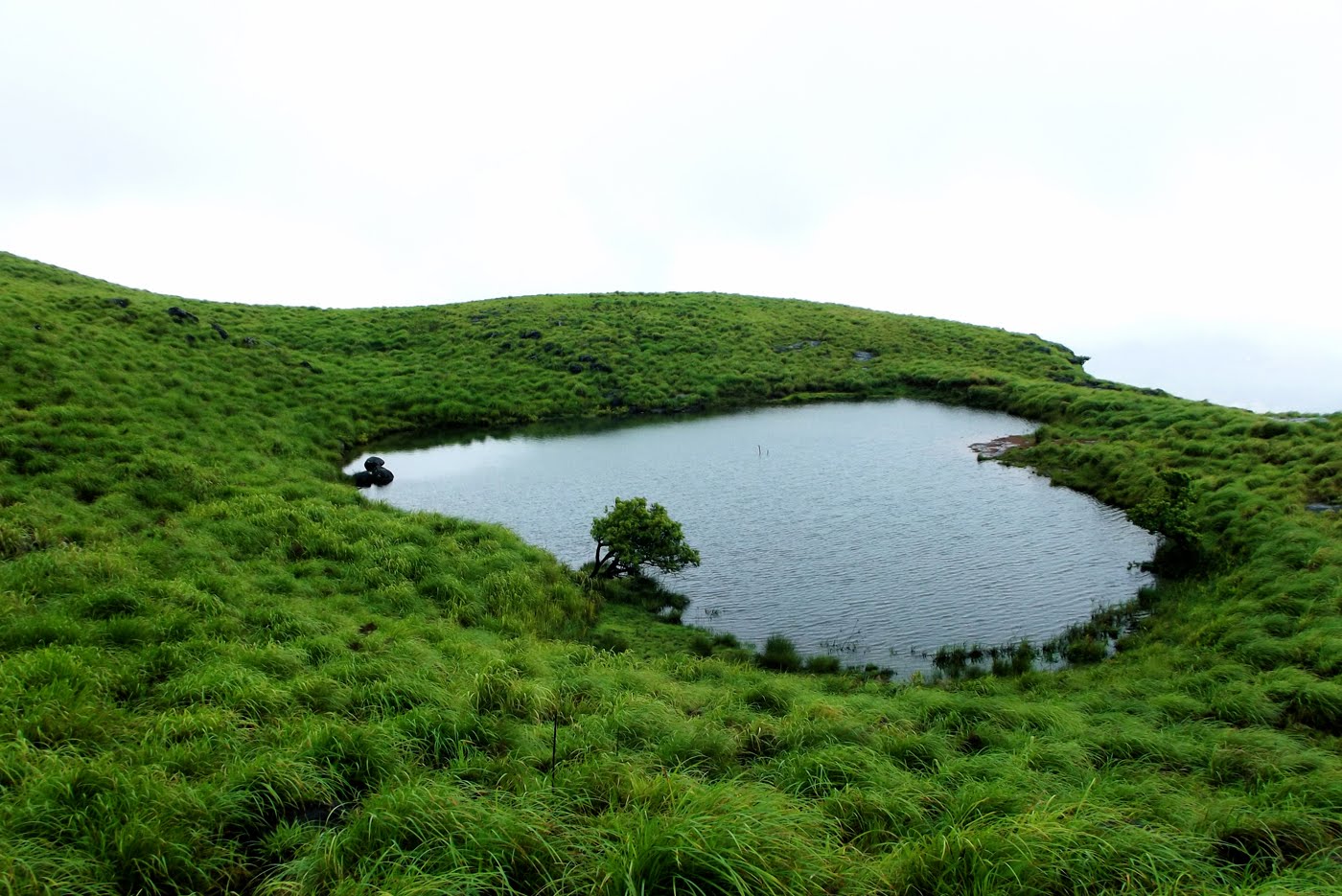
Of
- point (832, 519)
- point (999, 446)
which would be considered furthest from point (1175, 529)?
point (999, 446)

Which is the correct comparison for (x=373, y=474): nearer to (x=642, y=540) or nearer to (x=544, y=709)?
(x=642, y=540)

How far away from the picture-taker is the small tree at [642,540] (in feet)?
66.7

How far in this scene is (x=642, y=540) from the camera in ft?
67.1

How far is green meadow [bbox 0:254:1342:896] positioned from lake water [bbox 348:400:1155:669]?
147 centimetres

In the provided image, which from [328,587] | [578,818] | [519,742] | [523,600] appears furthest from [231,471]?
[578,818]

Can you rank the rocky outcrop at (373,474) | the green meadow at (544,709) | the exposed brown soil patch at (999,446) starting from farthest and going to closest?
1. the exposed brown soil patch at (999,446)
2. the rocky outcrop at (373,474)
3. the green meadow at (544,709)

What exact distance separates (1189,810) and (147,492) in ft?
80.9

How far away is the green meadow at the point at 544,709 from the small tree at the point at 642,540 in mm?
1068

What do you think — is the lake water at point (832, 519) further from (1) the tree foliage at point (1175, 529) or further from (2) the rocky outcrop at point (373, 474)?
(1) the tree foliage at point (1175, 529)

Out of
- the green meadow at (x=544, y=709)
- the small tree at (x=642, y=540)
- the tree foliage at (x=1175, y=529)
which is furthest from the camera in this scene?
the small tree at (x=642, y=540)

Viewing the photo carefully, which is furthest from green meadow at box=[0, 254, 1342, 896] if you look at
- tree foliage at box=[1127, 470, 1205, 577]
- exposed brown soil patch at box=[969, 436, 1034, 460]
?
exposed brown soil patch at box=[969, 436, 1034, 460]

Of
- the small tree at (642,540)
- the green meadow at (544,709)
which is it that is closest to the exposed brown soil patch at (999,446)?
the green meadow at (544,709)

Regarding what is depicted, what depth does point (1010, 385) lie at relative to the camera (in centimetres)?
5225

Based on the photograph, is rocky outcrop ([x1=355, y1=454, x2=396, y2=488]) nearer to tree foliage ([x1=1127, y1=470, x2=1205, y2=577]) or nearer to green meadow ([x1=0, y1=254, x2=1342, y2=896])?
green meadow ([x1=0, y1=254, x2=1342, y2=896])
